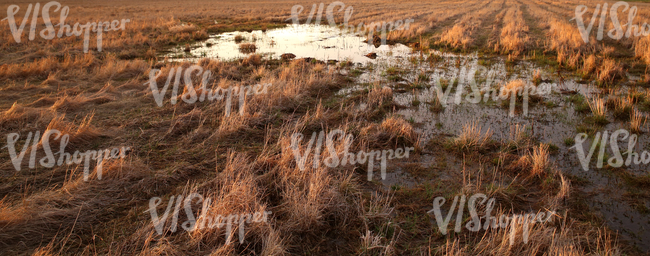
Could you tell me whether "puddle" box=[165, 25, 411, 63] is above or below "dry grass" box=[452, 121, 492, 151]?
above

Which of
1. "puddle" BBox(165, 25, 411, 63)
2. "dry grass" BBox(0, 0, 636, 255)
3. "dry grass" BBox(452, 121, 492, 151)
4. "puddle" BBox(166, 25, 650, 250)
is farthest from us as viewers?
"puddle" BBox(165, 25, 411, 63)

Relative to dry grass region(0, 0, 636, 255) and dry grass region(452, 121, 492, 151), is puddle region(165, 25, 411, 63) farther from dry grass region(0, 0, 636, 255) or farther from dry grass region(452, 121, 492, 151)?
dry grass region(452, 121, 492, 151)

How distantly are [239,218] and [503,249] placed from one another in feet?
9.14

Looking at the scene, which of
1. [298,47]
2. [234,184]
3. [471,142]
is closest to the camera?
[234,184]

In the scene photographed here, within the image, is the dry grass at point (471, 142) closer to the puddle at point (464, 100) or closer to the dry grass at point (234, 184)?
the dry grass at point (234, 184)

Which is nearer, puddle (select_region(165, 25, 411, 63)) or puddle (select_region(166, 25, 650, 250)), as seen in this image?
puddle (select_region(166, 25, 650, 250))

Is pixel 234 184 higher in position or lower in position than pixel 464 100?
lower

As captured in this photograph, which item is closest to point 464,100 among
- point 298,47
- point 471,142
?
point 471,142

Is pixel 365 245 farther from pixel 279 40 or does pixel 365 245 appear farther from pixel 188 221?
pixel 279 40

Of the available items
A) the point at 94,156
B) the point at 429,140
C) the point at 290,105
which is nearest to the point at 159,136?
the point at 94,156

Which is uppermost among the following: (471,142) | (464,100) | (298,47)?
(298,47)

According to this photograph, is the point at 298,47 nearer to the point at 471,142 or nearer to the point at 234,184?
the point at 471,142

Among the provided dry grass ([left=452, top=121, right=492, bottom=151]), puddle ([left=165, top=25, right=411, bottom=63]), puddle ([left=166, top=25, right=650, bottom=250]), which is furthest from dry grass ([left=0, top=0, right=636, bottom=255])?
puddle ([left=165, top=25, right=411, bottom=63])

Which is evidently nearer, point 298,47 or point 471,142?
point 471,142
